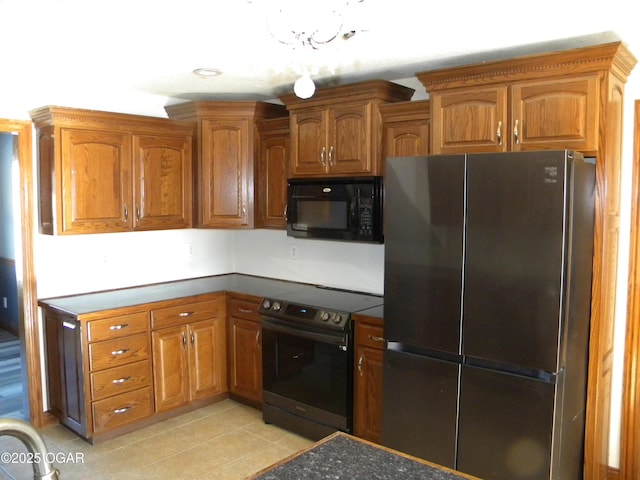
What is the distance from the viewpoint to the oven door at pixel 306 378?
11.2ft

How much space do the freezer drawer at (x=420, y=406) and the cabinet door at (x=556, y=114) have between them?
3.84ft

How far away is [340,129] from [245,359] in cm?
181

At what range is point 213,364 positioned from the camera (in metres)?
4.13

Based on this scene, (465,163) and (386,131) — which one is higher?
(386,131)

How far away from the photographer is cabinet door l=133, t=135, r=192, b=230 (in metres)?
3.93

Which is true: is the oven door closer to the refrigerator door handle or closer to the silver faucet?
the refrigerator door handle

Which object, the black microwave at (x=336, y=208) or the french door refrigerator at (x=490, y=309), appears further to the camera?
the black microwave at (x=336, y=208)

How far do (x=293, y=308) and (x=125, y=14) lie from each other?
6.64 feet

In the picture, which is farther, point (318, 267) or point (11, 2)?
point (318, 267)

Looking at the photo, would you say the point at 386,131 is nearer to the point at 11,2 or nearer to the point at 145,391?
the point at 11,2

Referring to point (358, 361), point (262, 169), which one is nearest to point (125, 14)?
point (262, 169)

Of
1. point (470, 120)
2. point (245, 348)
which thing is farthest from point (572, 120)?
point (245, 348)

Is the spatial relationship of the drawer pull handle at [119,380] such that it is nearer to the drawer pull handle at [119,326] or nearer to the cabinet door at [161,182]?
the drawer pull handle at [119,326]

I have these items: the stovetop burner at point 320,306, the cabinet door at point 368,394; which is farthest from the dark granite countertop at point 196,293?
the cabinet door at point 368,394
